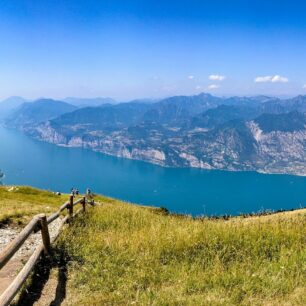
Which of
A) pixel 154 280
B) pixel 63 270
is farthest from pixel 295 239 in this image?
pixel 63 270

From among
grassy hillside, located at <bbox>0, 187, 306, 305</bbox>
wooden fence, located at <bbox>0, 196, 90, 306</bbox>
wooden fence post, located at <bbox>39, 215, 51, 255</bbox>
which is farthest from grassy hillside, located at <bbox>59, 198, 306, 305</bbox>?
wooden fence, located at <bbox>0, 196, 90, 306</bbox>

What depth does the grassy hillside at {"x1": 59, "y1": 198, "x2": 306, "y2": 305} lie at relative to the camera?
10.2 metres

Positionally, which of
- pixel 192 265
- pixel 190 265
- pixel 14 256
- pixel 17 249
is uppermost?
pixel 17 249

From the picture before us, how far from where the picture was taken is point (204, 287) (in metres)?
10.7

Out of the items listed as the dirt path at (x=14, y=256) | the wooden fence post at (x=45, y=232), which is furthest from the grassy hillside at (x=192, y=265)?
the dirt path at (x=14, y=256)


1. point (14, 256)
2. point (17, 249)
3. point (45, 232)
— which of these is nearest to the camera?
point (17, 249)

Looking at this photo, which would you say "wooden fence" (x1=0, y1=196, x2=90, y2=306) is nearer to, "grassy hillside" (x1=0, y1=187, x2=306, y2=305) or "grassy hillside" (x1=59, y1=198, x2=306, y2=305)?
"grassy hillside" (x1=0, y1=187, x2=306, y2=305)

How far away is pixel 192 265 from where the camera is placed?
1220cm

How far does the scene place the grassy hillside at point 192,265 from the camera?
33.4ft

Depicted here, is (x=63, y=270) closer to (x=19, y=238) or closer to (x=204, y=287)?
(x=19, y=238)

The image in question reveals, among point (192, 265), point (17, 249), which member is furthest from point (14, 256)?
point (192, 265)

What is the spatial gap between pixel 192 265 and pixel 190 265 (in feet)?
1.18

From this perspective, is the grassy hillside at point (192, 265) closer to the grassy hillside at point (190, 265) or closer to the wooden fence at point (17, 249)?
the grassy hillside at point (190, 265)

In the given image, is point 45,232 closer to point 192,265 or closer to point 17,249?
point 17,249
